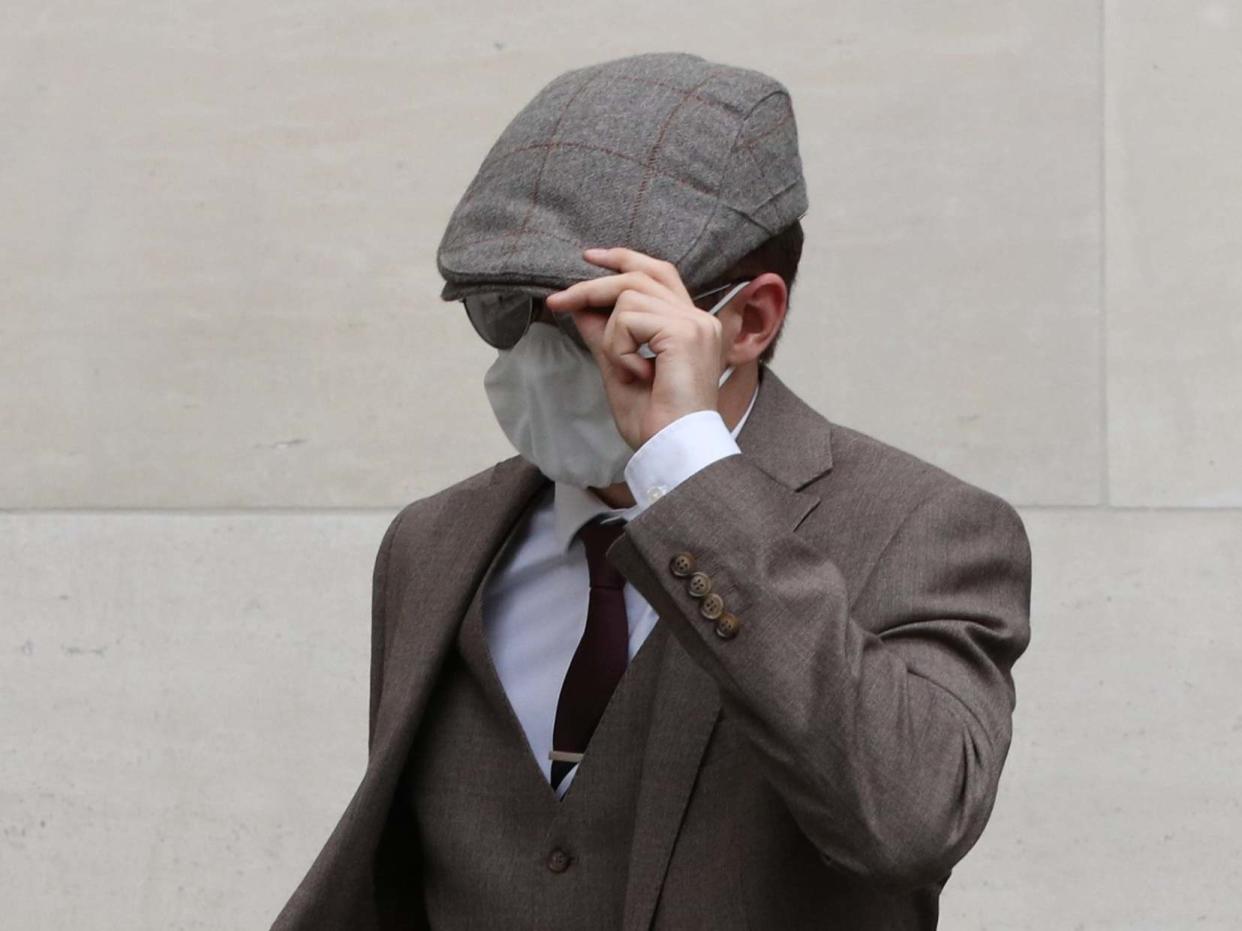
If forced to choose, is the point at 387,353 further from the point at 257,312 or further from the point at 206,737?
the point at 206,737

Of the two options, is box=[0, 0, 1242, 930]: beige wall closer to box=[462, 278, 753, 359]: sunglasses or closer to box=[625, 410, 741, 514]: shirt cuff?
box=[462, 278, 753, 359]: sunglasses

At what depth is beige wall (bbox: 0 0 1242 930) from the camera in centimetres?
395

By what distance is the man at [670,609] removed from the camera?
1734 mm

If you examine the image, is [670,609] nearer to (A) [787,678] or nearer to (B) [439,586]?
(A) [787,678]

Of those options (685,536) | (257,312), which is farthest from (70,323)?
(685,536)

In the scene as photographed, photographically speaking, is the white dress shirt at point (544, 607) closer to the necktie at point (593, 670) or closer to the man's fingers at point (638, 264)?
the necktie at point (593, 670)

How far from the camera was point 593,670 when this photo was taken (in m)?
2.11

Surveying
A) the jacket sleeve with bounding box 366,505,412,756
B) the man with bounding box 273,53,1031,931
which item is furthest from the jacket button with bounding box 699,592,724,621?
the jacket sleeve with bounding box 366,505,412,756

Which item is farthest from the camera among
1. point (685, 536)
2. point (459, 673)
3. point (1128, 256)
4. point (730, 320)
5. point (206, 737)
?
point (206, 737)

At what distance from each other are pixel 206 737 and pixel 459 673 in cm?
214

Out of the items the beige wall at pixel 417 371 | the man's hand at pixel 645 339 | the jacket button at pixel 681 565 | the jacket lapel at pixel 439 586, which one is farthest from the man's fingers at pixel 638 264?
the beige wall at pixel 417 371

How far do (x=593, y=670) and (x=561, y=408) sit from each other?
0.97 ft

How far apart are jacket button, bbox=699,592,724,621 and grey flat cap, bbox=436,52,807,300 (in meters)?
0.37

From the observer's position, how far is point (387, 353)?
4.20 metres
